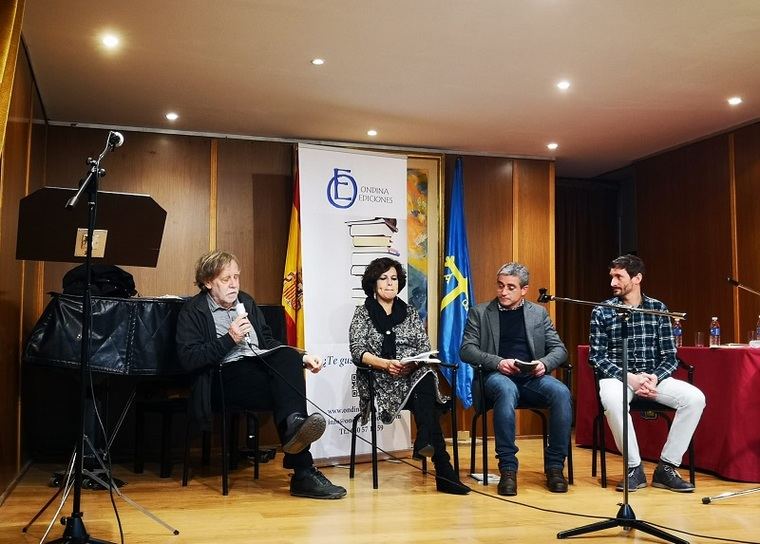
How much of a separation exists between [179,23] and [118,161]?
211 cm

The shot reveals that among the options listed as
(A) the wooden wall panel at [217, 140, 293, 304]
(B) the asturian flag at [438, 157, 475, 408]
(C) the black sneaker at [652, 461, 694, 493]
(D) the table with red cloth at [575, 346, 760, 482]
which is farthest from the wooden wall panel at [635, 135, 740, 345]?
(A) the wooden wall panel at [217, 140, 293, 304]

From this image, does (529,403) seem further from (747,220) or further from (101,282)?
(747,220)

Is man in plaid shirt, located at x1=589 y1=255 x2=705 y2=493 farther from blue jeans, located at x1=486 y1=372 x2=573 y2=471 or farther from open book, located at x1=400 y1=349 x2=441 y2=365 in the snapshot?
open book, located at x1=400 y1=349 x2=441 y2=365

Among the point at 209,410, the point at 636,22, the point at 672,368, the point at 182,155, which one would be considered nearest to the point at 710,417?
the point at 672,368

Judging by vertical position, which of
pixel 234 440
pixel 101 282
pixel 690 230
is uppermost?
pixel 690 230

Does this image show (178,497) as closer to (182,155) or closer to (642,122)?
(182,155)

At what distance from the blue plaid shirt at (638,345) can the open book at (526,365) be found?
36 centimetres

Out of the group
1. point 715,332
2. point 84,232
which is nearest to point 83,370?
point 84,232

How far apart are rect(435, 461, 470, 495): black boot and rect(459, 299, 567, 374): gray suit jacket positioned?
650 mm

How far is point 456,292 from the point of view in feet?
21.2

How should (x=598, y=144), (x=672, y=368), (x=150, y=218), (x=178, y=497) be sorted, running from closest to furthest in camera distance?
(x=150, y=218), (x=178, y=497), (x=672, y=368), (x=598, y=144)

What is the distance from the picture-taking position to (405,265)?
6129 mm

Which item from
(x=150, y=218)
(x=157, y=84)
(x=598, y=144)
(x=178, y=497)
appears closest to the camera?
(x=150, y=218)

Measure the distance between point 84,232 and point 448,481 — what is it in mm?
2260
